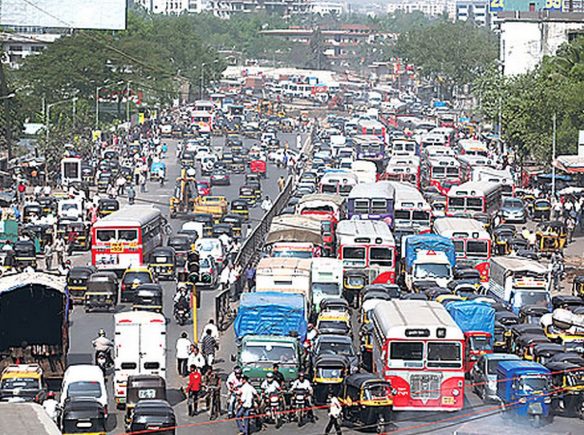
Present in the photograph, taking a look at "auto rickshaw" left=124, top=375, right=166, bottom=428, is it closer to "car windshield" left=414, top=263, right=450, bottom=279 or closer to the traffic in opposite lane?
the traffic in opposite lane

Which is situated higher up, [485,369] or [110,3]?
[110,3]

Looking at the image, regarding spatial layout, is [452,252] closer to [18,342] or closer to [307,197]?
[307,197]

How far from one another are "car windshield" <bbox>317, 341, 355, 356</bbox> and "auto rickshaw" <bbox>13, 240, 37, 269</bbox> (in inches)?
694

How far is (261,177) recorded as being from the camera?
275 ft

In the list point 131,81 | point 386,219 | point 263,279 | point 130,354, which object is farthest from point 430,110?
point 130,354

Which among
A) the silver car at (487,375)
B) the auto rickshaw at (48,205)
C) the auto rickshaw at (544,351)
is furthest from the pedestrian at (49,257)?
the auto rickshaw at (544,351)

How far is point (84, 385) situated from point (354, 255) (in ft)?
57.7

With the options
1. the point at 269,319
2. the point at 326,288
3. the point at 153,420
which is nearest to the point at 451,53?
the point at 326,288

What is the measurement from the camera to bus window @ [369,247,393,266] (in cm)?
4491

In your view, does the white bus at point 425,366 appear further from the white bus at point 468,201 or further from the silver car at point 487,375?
the white bus at point 468,201

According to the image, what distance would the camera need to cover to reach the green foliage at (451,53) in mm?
159250

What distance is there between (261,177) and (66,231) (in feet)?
104

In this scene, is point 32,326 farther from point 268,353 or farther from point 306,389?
point 306,389

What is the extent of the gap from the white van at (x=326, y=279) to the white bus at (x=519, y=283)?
473cm
